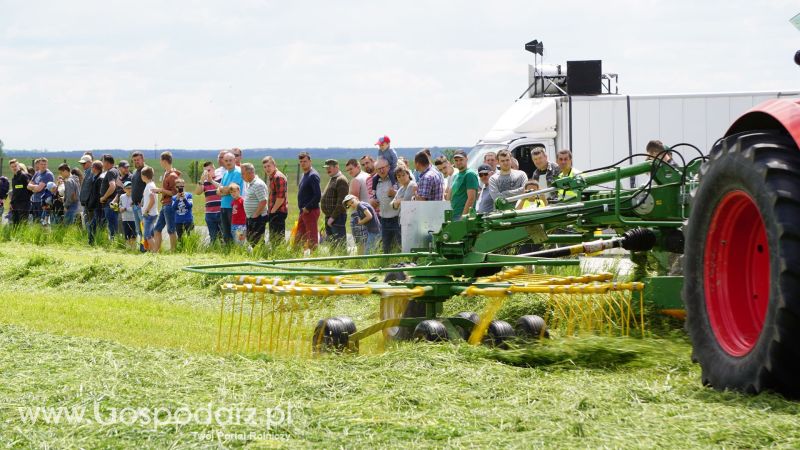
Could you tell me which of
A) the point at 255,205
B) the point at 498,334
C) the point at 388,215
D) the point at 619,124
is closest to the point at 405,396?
the point at 498,334

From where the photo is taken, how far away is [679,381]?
21.0 ft

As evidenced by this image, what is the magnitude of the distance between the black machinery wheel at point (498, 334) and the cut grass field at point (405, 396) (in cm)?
75

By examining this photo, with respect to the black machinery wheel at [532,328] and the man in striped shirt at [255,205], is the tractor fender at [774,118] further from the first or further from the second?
the man in striped shirt at [255,205]

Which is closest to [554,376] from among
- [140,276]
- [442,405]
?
[442,405]

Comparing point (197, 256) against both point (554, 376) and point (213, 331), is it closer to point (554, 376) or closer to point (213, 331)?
point (213, 331)

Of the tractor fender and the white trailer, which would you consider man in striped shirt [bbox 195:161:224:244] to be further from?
the tractor fender

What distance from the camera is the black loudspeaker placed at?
62.1 ft

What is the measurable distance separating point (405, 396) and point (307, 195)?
1090cm

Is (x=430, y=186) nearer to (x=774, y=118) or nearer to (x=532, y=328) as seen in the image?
(x=532, y=328)

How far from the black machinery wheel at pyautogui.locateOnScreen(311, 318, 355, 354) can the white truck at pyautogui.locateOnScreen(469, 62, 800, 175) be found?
31.7ft

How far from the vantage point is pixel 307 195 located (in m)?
16.7

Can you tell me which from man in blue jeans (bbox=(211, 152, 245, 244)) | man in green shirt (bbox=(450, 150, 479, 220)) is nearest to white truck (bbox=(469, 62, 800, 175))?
man in green shirt (bbox=(450, 150, 479, 220))

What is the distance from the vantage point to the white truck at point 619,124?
18141 millimetres

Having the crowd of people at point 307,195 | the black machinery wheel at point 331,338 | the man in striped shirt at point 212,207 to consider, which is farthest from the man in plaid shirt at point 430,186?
the black machinery wheel at point 331,338
